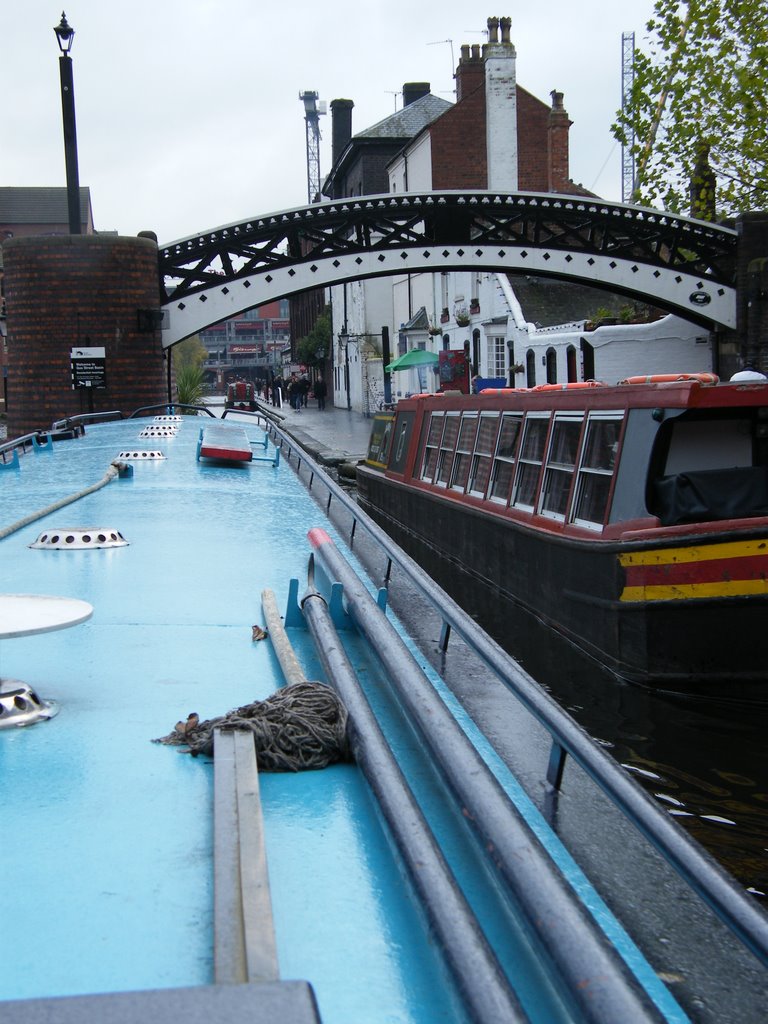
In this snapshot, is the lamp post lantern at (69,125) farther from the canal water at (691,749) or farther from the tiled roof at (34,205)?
the tiled roof at (34,205)

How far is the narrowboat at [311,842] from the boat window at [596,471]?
3839mm

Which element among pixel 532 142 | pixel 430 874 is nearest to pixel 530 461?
pixel 430 874

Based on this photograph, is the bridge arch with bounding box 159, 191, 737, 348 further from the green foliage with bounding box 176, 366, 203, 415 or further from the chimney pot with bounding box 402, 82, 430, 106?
the chimney pot with bounding box 402, 82, 430, 106

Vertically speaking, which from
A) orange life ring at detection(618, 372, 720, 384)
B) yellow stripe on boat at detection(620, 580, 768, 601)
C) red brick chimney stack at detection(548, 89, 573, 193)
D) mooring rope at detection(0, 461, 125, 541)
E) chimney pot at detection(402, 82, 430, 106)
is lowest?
yellow stripe on boat at detection(620, 580, 768, 601)

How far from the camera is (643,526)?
7531mm

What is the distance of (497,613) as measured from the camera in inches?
387

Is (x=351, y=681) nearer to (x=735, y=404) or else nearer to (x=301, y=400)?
(x=735, y=404)

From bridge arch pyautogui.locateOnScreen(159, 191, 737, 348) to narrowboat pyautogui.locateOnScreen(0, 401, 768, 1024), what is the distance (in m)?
18.3

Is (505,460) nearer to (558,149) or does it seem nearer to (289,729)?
(289,729)

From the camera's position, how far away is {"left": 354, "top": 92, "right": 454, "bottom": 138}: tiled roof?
4588 cm

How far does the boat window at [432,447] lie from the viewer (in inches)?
536

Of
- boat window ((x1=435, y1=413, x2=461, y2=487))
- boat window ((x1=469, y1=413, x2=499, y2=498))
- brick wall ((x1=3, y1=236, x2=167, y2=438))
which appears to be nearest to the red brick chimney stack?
brick wall ((x1=3, y1=236, x2=167, y2=438))

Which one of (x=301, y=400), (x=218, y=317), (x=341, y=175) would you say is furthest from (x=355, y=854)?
(x=341, y=175)

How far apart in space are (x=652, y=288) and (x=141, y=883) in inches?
921
